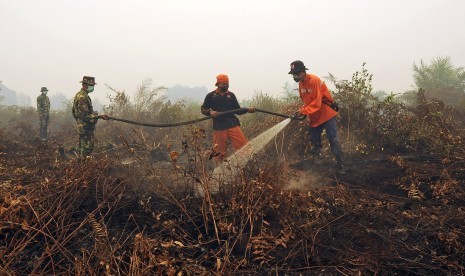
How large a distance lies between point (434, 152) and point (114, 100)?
951cm

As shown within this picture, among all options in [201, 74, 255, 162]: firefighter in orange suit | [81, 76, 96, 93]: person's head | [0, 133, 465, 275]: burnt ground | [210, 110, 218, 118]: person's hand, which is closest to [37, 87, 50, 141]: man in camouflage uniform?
[81, 76, 96, 93]: person's head

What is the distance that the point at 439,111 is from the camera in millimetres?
6492

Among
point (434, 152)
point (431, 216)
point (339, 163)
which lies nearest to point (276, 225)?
point (431, 216)

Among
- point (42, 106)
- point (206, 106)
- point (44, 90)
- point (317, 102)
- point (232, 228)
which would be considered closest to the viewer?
point (232, 228)

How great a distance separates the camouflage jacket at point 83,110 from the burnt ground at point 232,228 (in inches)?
75.0

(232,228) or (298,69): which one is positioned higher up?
(298,69)

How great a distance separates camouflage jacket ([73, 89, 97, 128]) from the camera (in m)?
5.86

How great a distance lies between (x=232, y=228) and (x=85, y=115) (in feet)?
14.2

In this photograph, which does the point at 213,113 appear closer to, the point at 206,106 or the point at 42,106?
the point at 206,106

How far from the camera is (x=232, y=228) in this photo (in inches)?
114

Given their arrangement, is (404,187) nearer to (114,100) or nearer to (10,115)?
(114,100)

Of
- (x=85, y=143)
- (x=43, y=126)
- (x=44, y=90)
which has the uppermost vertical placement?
(x=44, y=90)

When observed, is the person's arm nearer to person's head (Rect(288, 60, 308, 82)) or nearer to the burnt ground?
person's head (Rect(288, 60, 308, 82))

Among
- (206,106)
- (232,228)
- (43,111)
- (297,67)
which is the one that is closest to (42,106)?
(43,111)
